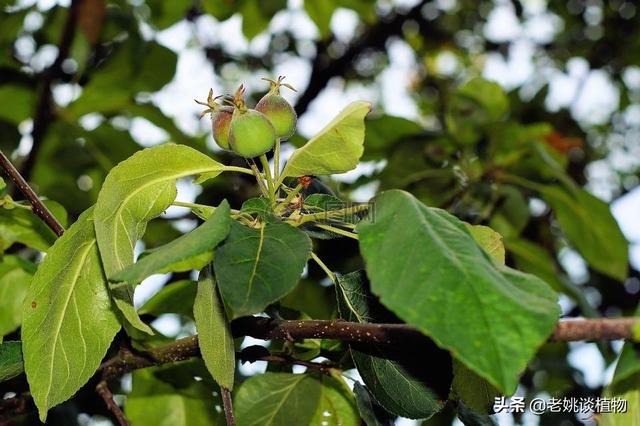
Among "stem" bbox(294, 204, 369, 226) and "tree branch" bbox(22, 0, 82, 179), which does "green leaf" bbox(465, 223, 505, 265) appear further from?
"tree branch" bbox(22, 0, 82, 179)

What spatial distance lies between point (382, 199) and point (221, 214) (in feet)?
0.57

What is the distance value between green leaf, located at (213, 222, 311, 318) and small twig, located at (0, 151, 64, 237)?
0.29 meters

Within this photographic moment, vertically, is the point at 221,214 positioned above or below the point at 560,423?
above

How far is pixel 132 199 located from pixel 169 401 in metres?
0.67

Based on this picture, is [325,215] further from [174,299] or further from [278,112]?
[174,299]

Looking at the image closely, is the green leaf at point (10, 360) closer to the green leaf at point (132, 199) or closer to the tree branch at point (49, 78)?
the green leaf at point (132, 199)

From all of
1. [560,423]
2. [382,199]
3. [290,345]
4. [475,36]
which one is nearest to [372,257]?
[382,199]

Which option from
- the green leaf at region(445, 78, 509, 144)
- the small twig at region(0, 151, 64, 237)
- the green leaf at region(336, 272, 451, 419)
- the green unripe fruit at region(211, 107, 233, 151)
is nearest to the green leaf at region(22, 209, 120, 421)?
the small twig at region(0, 151, 64, 237)

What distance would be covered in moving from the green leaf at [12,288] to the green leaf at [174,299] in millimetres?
208

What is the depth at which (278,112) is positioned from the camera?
929mm

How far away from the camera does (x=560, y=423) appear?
84.0 inches

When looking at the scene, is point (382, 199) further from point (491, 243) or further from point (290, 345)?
point (290, 345)

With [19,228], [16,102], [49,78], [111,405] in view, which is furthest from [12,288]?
[16,102]

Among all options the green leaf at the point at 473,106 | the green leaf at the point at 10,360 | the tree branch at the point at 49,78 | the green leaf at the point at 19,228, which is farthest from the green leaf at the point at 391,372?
the green leaf at the point at 473,106
